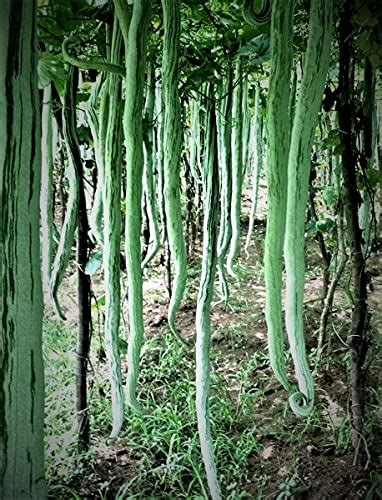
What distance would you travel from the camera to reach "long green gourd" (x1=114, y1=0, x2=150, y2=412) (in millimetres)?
617

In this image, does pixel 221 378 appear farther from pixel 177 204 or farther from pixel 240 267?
pixel 177 204

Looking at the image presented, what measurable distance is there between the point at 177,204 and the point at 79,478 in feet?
2.55

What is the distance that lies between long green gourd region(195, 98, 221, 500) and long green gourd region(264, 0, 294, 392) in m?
0.23

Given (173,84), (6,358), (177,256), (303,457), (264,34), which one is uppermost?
(264,34)

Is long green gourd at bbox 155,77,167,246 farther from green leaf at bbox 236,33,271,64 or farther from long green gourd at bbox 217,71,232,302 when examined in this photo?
green leaf at bbox 236,33,271,64

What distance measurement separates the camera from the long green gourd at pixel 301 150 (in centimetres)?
57

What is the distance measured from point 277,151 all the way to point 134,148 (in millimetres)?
173

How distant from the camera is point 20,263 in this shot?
608 millimetres

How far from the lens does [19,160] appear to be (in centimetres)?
59

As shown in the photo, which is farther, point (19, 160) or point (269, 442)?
point (269, 442)

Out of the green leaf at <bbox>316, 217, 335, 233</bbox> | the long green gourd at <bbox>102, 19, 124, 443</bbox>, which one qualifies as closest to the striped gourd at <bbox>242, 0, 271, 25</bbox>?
the long green gourd at <bbox>102, 19, 124, 443</bbox>

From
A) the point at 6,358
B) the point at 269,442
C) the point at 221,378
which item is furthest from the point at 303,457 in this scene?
the point at 6,358

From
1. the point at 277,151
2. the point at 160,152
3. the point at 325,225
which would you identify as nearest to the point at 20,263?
the point at 277,151

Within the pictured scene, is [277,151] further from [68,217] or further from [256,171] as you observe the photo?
[256,171]
